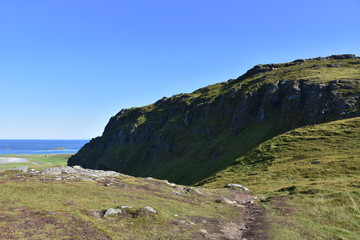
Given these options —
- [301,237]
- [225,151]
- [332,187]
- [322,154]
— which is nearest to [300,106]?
[225,151]

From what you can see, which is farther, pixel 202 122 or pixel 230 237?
pixel 202 122

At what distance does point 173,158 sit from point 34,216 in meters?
123

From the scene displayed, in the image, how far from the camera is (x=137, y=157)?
16738 cm

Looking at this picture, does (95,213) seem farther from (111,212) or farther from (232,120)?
(232,120)

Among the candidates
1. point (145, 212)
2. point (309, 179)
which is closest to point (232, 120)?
point (309, 179)

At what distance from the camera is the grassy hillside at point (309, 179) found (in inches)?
981

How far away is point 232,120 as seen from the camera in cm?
13462

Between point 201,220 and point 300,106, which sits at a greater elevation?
point 300,106

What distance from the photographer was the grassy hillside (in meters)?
24.9

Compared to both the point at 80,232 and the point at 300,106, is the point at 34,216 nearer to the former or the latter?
the point at 80,232

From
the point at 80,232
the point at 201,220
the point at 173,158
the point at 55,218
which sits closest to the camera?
the point at 80,232

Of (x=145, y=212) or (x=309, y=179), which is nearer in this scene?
(x=145, y=212)

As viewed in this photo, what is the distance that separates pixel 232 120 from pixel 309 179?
82.7 m

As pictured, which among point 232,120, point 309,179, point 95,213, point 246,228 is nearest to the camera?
point 95,213
